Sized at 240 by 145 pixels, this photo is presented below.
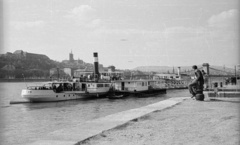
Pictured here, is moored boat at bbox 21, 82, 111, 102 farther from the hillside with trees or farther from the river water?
the hillside with trees

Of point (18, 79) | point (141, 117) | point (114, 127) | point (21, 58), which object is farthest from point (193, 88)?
point (21, 58)

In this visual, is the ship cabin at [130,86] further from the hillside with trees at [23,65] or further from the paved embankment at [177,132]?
the hillside with trees at [23,65]

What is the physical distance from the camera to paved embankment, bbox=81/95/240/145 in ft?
23.2

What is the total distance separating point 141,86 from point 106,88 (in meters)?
6.54

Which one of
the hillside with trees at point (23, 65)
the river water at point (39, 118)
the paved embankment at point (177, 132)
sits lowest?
the river water at point (39, 118)

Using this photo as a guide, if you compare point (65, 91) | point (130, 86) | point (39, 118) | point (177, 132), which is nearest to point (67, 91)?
point (65, 91)

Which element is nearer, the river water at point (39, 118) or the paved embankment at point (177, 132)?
the paved embankment at point (177, 132)

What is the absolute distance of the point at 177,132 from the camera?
8.11m

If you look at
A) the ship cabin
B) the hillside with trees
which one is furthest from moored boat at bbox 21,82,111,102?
the hillside with trees

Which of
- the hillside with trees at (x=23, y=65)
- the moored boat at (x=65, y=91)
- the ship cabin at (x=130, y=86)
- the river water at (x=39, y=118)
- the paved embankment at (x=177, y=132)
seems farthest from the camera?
the hillside with trees at (x=23, y=65)

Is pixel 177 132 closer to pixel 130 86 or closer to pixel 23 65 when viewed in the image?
pixel 130 86

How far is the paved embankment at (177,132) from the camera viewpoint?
279 inches

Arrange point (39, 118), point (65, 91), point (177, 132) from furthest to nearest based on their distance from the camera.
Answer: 1. point (65, 91)
2. point (39, 118)
3. point (177, 132)

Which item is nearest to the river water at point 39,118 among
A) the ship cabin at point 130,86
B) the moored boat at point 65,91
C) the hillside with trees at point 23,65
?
the moored boat at point 65,91
